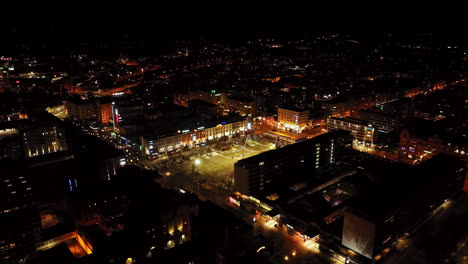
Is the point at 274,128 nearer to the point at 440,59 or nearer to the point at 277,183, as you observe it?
the point at 277,183

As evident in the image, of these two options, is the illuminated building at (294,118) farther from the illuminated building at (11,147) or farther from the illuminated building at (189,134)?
the illuminated building at (11,147)

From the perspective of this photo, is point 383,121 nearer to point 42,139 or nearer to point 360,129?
point 360,129

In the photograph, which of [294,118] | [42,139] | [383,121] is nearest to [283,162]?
[294,118]

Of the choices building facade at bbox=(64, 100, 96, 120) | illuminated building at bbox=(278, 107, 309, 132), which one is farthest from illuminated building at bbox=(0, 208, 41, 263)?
illuminated building at bbox=(278, 107, 309, 132)

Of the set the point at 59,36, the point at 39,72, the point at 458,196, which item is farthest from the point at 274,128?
the point at 59,36

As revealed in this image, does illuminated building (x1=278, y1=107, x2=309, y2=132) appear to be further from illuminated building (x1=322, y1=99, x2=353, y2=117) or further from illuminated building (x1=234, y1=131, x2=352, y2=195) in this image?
illuminated building (x1=234, y1=131, x2=352, y2=195)

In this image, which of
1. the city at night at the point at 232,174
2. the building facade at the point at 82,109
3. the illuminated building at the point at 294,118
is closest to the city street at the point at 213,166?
the city at night at the point at 232,174
